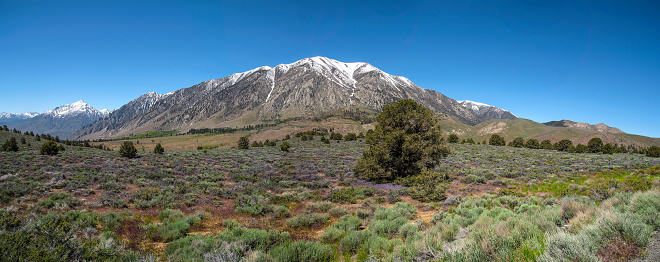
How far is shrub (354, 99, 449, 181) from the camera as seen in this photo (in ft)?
54.9

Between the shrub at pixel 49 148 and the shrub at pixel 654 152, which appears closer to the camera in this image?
the shrub at pixel 49 148

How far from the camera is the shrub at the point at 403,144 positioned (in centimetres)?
1673

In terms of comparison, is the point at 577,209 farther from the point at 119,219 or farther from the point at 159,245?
the point at 119,219

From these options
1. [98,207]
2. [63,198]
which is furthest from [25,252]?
[63,198]

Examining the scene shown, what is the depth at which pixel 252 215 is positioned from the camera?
998 cm

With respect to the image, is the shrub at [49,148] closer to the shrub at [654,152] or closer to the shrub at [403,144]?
the shrub at [403,144]

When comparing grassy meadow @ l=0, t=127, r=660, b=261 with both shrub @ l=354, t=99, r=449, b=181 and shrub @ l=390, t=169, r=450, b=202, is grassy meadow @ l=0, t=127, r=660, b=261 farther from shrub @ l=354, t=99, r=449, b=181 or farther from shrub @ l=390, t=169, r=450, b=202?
shrub @ l=354, t=99, r=449, b=181

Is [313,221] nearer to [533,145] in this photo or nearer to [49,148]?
[49,148]

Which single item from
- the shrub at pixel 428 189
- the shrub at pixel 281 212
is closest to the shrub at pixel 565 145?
the shrub at pixel 428 189

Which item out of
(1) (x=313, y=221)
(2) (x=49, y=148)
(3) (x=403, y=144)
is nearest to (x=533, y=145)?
(3) (x=403, y=144)

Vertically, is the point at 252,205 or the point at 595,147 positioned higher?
the point at 595,147

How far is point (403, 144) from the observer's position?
16.8m

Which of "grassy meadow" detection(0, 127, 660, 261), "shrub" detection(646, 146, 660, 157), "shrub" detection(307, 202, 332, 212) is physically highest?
"shrub" detection(646, 146, 660, 157)

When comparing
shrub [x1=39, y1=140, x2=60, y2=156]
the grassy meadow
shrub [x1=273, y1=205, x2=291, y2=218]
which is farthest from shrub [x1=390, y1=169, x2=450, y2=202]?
shrub [x1=39, y1=140, x2=60, y2=156]
